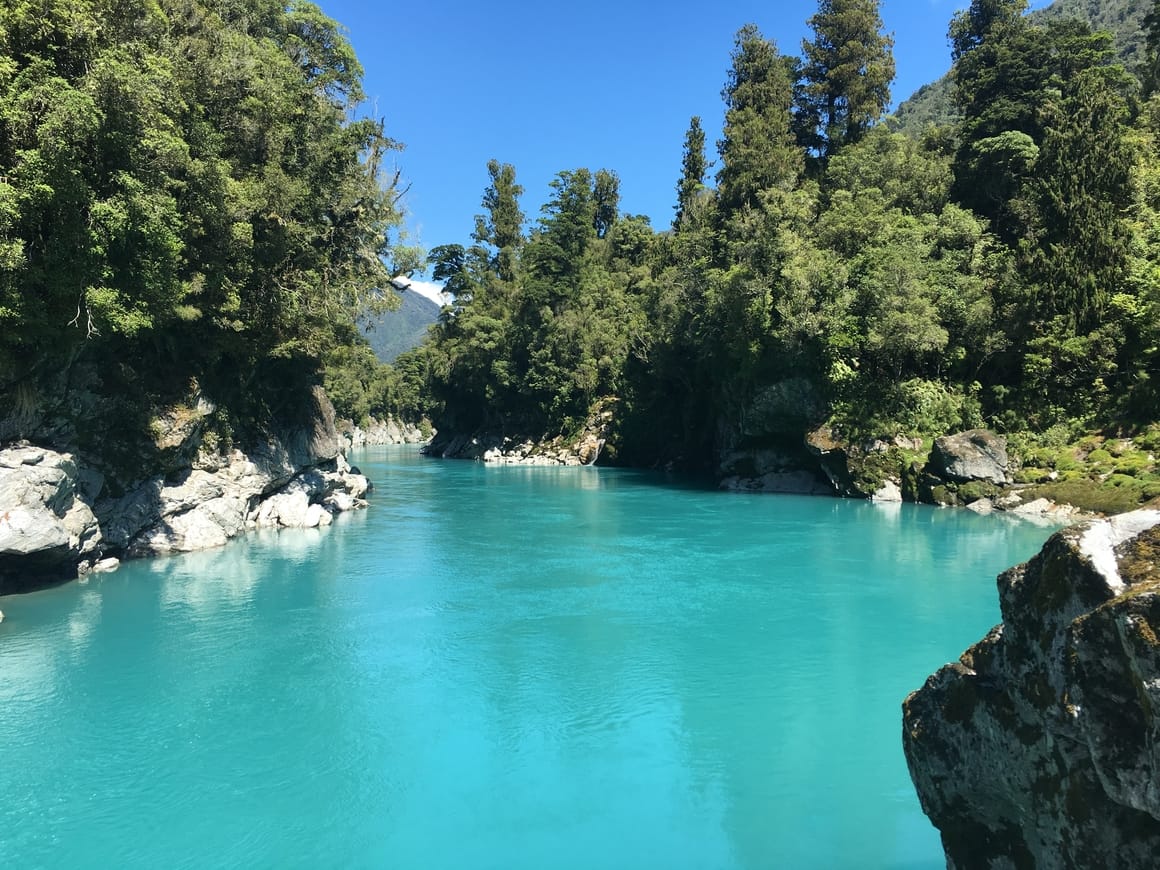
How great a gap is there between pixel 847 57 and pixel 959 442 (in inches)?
1495

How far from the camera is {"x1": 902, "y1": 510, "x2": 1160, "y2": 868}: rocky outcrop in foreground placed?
339 centimetres

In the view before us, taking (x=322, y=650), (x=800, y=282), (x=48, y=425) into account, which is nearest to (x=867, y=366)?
(x=800, y=282)

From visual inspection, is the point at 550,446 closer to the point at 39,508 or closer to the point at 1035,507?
the point at 1035,507

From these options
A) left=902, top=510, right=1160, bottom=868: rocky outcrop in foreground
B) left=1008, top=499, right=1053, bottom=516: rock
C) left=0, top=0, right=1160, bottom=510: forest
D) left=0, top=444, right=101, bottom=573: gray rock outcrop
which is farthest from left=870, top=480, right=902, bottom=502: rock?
left=0, top=444, right=101, bottom=573: gray rock outcrop

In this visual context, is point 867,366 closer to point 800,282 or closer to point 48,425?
point 800,282

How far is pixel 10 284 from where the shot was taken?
48.3 feet

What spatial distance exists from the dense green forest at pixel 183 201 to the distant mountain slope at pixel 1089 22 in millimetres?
71851

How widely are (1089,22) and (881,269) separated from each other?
71939mm

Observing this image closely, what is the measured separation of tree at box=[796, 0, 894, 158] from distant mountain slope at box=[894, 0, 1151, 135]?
2738 cm

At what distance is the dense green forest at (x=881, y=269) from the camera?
3048 cm

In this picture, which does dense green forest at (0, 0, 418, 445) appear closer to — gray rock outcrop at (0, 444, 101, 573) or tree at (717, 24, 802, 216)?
gray rock outcrop at (0, 444, 101, 573)

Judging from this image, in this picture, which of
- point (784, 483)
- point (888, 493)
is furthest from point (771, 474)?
point (888, 493)

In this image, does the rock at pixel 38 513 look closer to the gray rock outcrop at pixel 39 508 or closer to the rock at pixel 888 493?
the gray rock outcrop at pixel 39 508

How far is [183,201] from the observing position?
19.1 metres
